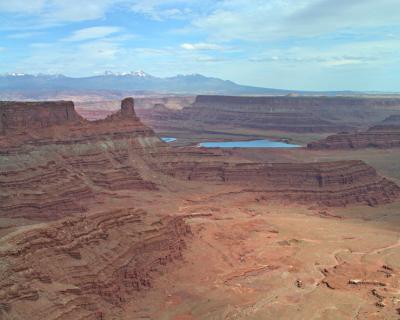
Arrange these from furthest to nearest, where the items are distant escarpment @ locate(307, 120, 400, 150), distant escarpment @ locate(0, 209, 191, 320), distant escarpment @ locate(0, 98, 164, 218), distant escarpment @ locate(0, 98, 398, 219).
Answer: distant escarpment @ locate(307, 120, 400, 150)
distant escarpment @ locate(0, 98, 398, 219)
distant escarpment @ locate(0, 98, 164, 218)
distant escarpment @ locate(0, 209, 191, 320)

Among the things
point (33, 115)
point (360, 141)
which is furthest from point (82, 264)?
point (360, 141)

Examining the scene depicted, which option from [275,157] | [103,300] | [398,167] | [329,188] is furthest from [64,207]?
[398,167]

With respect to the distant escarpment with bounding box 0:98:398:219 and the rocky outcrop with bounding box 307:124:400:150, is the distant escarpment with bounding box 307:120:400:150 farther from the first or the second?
the distant escarpment with bounding box 0:98:398:219

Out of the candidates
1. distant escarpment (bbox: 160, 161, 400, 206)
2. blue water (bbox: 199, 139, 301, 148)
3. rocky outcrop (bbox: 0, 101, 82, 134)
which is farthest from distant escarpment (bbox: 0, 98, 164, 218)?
blue water (bbox: 199, 139, 301, 148)

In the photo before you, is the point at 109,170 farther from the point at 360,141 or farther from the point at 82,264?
the point at 360,141

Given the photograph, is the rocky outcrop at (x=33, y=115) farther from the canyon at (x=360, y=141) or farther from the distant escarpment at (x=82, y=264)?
the canyon at (x=360, y=141)
